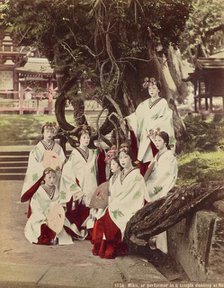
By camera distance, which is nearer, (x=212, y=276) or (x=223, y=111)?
(x=212, y=276)

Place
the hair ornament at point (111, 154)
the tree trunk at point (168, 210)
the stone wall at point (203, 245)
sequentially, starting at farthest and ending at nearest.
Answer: the hair ornament at point (111, 154), the tree trunk at point (168, 210), the stone wall at point (203, 245)

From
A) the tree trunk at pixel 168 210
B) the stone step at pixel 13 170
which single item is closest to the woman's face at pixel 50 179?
the stone step at pixel 13 170

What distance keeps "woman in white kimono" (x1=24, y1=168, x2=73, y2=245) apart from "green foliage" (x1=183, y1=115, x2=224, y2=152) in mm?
816

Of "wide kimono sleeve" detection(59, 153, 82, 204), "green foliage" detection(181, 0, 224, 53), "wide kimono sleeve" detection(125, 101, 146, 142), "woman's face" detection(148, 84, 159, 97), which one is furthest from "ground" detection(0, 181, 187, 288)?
"green foliage" detection(181, 0, 224, 53)

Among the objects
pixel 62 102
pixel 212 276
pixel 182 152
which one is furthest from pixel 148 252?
pixel 62 102

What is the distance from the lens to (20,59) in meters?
2.93

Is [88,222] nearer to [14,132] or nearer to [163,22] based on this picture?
[14,132]

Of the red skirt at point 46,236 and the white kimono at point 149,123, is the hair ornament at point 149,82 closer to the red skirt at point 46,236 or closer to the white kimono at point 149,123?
the white kimono at point 149,123

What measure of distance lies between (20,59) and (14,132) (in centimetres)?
44

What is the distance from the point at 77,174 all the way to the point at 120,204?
321 mm

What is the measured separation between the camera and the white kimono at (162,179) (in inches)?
111

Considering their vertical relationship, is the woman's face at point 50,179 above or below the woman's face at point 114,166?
below

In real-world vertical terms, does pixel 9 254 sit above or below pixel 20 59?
below

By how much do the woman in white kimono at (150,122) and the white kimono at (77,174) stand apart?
0.92ft
